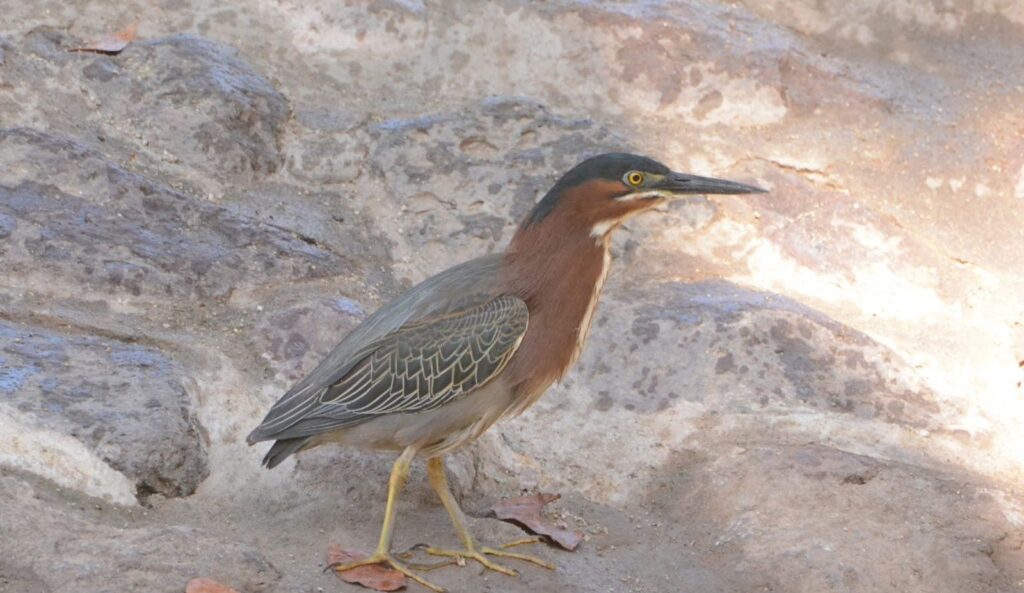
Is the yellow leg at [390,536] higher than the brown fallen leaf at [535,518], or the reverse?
the yellow leg at [390,536]

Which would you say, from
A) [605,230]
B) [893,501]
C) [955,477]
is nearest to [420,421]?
[605,230]

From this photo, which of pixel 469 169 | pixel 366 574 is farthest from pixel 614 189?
pixel 469 169

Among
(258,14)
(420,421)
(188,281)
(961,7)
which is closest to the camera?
(420,421)

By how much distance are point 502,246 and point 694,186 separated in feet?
5.20

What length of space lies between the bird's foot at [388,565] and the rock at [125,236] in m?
1.56

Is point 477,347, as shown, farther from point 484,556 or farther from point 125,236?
point 125,236

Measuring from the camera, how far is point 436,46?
6.46 metres

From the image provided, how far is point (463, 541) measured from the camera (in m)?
4.41

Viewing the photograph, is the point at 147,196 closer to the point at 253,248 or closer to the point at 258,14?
the point at 253,248

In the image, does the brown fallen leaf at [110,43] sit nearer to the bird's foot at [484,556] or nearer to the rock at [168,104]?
the rock at [168,104]

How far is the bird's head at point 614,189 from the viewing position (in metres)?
4.37

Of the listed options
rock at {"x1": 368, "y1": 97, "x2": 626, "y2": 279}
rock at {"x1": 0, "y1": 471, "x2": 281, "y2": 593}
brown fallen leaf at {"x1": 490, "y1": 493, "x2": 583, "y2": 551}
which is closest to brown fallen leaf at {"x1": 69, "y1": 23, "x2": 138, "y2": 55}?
rock at {"x1": 368, "y1": 97, "x2": 626, "y2": 279}

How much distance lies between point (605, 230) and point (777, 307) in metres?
1.30

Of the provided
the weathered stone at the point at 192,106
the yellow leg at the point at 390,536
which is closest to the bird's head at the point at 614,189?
the yellow leg at the point at 390,536
